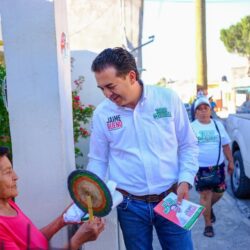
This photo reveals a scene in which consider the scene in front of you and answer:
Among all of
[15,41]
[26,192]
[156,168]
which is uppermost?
[15,41]

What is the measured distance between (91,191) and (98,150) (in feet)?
1.85

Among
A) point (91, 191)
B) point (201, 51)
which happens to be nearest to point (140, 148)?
point (91, 191)

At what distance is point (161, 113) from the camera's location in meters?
2.13

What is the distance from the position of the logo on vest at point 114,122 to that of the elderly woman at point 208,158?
2.32 metres

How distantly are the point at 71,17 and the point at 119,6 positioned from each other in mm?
1109

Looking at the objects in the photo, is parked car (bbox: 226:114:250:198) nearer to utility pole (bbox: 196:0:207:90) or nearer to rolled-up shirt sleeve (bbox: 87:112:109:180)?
rolled-up shirt sleeve (bbox: 87:112:109:180)

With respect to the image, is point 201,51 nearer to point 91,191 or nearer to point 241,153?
point 241,153

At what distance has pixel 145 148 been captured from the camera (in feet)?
6.89

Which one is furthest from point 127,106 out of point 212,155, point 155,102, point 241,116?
point 241,116

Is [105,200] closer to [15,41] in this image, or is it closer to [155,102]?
[155,102]

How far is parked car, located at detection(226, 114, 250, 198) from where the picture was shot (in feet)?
16.9

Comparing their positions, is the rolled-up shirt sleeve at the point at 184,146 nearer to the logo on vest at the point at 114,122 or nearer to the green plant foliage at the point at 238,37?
the logo on vest at the point at 114,122

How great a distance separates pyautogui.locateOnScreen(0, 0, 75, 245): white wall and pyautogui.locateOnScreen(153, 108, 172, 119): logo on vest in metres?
0.64

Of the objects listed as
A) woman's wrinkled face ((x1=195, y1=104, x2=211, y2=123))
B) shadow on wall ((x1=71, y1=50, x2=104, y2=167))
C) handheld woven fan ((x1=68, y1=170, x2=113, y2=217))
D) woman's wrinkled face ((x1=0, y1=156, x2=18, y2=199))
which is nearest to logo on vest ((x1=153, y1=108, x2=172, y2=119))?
handheld woven fan ((x1=68, y1=170, x2=113, y2=217))
